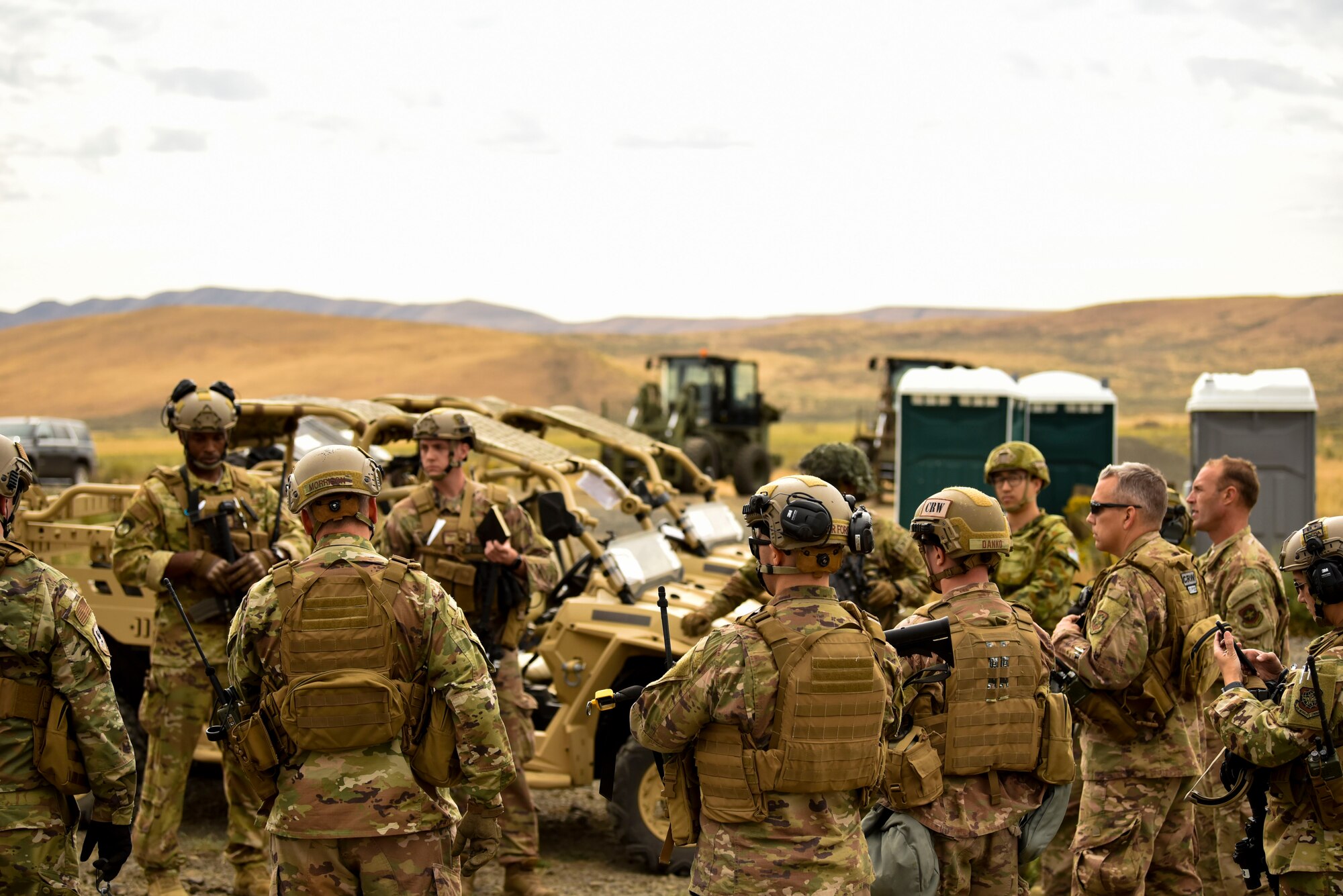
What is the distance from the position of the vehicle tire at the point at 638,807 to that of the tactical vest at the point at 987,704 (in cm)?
246

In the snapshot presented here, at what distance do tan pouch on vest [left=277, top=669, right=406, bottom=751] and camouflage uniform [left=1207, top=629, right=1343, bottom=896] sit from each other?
2.23 metres

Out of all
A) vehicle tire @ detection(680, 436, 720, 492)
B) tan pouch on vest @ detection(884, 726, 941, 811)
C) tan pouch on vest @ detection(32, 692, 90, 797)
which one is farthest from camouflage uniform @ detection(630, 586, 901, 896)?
vehicle tire @ detection(680, 436, 720, 492)

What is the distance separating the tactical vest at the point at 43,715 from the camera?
3473 mm

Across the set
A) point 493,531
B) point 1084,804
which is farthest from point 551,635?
point 1084,804

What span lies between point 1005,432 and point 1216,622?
8.31 m

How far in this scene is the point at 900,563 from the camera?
5637 millimetres

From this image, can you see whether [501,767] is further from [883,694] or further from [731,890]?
[883,694]

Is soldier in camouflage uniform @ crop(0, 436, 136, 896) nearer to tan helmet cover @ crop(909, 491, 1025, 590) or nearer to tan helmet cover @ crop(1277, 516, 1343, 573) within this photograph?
tan helmet cover @ crop(909, 491, 1025, 590)

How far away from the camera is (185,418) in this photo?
18.3 ft

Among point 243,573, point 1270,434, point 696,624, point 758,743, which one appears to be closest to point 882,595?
point 696,624

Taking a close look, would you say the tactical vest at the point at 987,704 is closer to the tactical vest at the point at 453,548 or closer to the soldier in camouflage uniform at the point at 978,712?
the soldier in camouflage uniform at the point at 978,712

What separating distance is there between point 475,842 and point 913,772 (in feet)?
7.44

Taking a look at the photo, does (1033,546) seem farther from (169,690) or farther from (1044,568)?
(169,690)

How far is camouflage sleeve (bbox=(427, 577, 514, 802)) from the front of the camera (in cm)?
347
